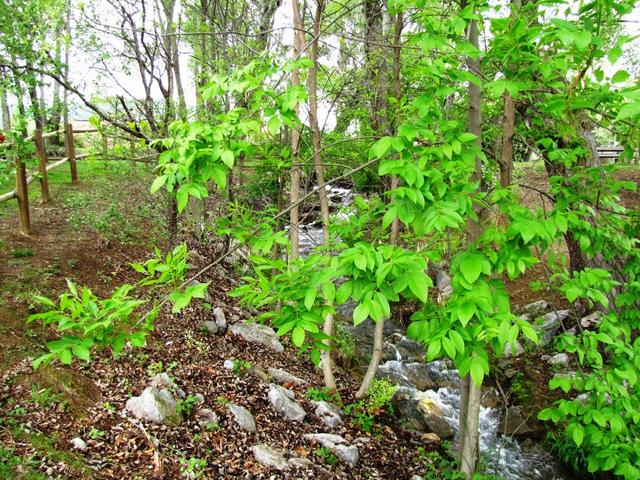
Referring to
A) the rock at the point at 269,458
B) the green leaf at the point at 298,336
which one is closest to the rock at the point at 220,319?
the rock at the point at 269,458

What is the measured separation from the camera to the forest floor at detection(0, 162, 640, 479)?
3389 millimetres

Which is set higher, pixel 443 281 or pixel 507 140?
pixel 507 140

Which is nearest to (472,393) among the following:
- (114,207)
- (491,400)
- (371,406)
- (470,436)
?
(470,436)

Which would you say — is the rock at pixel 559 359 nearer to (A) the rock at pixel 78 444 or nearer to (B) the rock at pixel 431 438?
(B) the rock at pixel 431 438

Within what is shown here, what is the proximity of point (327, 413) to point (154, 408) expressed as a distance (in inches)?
79.8

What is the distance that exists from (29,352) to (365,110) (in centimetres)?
473

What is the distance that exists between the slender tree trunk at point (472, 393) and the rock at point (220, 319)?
3.38 m

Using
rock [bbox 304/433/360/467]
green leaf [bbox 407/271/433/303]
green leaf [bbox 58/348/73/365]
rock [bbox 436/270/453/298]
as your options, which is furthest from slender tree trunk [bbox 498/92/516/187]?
rock [bbox 436/270/453/298]

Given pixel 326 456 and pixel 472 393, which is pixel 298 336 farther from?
pixel 326 456

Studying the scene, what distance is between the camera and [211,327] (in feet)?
19.6

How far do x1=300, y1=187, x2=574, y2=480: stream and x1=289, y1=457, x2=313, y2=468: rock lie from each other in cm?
175

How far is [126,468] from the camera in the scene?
3.34 metres

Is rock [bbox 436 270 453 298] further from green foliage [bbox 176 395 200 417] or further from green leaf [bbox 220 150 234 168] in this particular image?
green leaf [bbox 220 150 234 168]

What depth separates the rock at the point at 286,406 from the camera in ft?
15.9
